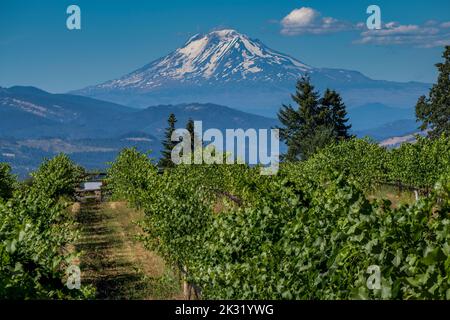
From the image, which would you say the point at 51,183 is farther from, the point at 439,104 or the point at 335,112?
the point at 335,112

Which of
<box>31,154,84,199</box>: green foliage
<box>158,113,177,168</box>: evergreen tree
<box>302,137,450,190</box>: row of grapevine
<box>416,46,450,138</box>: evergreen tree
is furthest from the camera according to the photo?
<box>158,113,177,168</box>: evergreen tree

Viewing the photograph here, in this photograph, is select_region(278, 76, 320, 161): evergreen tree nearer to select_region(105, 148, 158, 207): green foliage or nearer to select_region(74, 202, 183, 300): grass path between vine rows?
select_region(105, 148, 158, 207): green foliage

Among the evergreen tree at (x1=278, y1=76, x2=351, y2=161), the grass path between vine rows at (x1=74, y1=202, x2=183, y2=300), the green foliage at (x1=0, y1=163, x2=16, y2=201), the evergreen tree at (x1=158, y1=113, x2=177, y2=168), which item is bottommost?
the grass path between vine rows at (x1=74, y1=202, x2=183, y2=300)

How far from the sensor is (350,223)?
29.4 ft

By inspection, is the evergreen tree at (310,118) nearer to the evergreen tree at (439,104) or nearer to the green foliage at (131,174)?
the evergreen tree at (439,104)

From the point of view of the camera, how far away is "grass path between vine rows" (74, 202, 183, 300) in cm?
2193

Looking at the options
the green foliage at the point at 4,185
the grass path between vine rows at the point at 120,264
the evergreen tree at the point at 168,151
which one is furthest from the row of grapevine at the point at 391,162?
the evergreen tree at the point at 168,151

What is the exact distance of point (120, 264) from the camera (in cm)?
2747

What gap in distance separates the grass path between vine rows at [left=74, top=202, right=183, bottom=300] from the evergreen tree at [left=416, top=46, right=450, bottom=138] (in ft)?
147

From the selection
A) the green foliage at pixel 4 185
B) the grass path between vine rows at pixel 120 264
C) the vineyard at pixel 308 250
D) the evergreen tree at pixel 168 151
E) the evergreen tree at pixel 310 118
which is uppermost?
the evergreen tree at pixel 310 118

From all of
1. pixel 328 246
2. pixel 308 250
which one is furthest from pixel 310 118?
→ pixel 308 250

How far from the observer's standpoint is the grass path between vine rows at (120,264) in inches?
863

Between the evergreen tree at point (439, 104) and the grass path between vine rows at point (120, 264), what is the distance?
4470 cm

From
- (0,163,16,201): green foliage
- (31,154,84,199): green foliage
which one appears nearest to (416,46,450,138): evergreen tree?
(31,154,84,199): green foliage
